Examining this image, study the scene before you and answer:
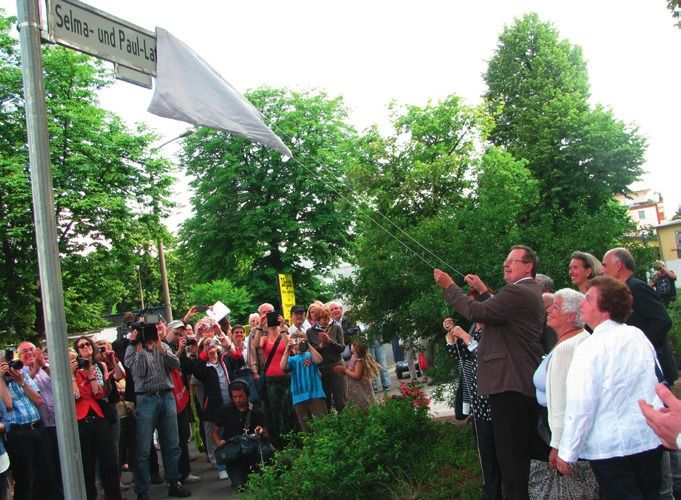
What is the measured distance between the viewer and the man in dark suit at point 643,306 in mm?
5973

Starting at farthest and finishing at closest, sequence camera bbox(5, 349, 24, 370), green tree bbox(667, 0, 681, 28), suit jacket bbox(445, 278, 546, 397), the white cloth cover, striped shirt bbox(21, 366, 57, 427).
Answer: green tree bbox(667, 0, 681, 28)
striped shirt bbox(21, 366, 57, 427)
camera bbox(5, 349, 24, 370)
suit jacket bbox(445, 278, 546, 397)
the white cloth cover

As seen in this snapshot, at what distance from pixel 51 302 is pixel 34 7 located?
5.29 ft

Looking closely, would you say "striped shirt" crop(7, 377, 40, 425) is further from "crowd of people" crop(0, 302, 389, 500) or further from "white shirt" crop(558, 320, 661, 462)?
"white shirt" crop(558, 320, 661, 462)

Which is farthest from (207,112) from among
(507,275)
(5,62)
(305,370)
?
(5,62)

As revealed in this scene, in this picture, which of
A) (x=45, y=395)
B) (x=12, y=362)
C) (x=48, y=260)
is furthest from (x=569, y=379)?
(x=45, y=395)

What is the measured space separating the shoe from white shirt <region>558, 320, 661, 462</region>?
633cm

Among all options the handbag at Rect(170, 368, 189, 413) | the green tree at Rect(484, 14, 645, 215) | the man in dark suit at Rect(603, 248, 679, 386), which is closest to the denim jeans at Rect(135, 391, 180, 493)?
the handbag at Rect(170, 368, 189, 413)

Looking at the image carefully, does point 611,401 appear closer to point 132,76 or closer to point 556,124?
point 132,76

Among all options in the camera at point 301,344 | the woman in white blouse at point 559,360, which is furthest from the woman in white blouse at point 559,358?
the camera at point 301,344

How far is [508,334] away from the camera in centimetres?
589

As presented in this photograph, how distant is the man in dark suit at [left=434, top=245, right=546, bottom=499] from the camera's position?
5.76 m

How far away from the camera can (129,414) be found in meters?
10.8

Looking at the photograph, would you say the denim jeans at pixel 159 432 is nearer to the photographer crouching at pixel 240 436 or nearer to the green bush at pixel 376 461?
the photographer crouching at pixel 240 436

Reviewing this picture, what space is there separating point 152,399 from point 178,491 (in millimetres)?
1179
